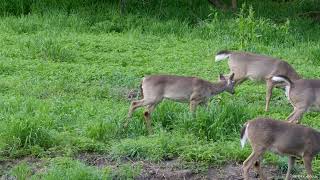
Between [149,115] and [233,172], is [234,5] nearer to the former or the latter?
[149,115]

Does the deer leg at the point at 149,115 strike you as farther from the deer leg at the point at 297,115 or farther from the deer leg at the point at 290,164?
the deer leg at the point at 290,164

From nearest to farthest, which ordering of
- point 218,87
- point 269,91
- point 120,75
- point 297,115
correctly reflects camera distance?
point 297,115, point 218,87, point 269,91, point 120,75

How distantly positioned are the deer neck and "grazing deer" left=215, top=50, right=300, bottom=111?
819 mm

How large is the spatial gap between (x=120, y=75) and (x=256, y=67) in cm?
201

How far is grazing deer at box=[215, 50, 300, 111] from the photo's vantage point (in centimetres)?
958

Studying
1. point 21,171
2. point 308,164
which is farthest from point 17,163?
point 308,164

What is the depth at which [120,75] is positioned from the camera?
10.4 metres

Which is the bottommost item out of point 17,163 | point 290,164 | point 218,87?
point 17,163

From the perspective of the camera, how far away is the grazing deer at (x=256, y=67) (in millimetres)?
9578

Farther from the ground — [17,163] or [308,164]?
[308,164]

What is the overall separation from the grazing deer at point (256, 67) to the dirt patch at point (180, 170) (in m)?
2.68

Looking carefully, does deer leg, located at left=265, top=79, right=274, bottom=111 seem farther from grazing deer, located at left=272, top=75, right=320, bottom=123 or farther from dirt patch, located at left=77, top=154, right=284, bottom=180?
dirt patch, located at left=77, top=154, right=284, bottom=180

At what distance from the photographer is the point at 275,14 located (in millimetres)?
15711

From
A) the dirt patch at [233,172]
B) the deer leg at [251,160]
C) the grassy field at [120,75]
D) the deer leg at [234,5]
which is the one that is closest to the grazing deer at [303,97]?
the grassy field at [120,75]
